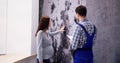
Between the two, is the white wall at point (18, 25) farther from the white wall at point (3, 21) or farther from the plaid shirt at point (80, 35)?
the plaid shirt at point (80, 35)

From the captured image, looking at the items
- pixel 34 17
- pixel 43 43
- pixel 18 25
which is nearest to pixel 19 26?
pixel 18 25

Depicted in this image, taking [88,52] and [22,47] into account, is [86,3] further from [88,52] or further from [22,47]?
[22,47]

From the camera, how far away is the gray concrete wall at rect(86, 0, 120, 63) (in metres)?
2.82

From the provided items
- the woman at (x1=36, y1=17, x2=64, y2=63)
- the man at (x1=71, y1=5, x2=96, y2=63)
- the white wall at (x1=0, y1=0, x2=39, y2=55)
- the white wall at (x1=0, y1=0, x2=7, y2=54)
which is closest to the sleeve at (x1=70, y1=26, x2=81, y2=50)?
the man at (x1=71, y1=5, x2=96, y2=63)

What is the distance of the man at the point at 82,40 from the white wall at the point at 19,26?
1286 millimetres

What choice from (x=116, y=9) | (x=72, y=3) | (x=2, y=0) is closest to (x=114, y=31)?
(x=116, y=9)

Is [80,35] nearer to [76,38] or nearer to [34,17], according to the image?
[76,38]

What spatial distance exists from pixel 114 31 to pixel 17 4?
1680 millimetres

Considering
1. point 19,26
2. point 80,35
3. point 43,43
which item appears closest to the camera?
point 80,35

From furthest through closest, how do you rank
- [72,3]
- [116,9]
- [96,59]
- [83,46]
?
[72,3] → [96,59] → [116,9] → [83,46]

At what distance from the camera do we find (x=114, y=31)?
283cm

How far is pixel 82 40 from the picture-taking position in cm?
249

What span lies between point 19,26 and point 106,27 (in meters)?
1.50

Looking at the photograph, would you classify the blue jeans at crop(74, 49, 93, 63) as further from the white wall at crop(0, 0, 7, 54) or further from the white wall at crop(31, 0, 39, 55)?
the white wall at crop(0, 0, 7, 54)
